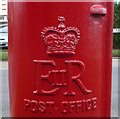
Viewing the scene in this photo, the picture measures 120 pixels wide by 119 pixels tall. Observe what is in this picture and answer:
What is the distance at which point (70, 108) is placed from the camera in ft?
4.37

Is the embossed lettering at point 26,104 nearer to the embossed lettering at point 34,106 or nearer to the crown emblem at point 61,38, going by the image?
the embossed lettering at point 34,106

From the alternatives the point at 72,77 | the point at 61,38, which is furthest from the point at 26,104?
the point at 61,38

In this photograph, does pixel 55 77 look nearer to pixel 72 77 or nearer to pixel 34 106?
pixel 72 77

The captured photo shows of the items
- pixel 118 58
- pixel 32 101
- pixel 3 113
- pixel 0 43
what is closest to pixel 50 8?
pixel 32 101

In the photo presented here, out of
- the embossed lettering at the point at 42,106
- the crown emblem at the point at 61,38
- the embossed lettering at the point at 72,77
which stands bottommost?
the embossed lettering at the point at 42,106

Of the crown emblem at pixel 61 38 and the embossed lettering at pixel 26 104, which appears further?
the embossed lettering at pixel 26 104

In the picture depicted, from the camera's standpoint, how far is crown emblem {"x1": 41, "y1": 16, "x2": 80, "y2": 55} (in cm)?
126

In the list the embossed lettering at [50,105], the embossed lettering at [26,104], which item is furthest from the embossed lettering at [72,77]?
the embossed lettering at [26,104]

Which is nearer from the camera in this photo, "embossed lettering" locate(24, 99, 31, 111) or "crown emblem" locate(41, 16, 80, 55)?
"crown emblem" locate(41, 16, 80, 55)

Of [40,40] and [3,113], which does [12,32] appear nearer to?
[40,40]

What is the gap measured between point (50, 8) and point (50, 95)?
48 centimetres

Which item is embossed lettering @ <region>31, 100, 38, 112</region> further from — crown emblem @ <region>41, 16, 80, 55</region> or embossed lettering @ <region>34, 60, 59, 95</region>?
crown emblem @ <region>41, 16, 80, 55</region>

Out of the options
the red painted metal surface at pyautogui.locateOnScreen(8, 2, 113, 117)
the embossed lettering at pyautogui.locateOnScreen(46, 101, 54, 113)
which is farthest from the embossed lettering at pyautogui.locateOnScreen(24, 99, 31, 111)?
the embossed lettering at pyautogui.locateOnScreen(46, 101, 54, 113)

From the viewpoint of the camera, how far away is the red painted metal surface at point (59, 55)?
4.15 ft
